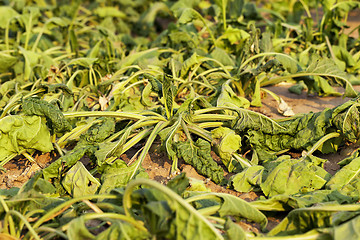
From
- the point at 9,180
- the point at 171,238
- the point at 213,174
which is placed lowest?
the point at 9,180

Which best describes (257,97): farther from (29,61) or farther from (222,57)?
(29,61)

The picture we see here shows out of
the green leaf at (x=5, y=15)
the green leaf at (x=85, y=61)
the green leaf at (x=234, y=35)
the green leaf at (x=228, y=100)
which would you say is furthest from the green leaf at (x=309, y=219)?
the green leaf at (x=5, y=15)

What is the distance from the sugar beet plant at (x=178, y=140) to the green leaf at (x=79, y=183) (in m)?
0.01

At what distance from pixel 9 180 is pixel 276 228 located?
5.02 ft

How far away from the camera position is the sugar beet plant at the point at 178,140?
1.60 meters

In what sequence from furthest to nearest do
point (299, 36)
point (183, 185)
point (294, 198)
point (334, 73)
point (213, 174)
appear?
point (299, 36) → point (334, 73) → point (213, 174) → point (294, 198) → point (183, 185)

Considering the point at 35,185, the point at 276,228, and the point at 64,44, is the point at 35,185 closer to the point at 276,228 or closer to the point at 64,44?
the point at 276,228

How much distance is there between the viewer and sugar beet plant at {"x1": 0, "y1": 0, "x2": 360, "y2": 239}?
1601mm

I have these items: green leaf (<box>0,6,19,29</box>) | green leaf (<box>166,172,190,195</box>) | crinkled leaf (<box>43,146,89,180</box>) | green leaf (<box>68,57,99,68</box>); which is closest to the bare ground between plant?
crinkled leaf (<box>43,146,89,180</box>)

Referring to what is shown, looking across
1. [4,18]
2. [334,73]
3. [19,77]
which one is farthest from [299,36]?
[4,18]

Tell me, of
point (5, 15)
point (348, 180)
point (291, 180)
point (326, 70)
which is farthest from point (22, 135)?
point (5, 15)

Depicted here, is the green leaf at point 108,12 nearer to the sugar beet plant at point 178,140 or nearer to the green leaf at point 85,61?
the sugar beet plant at point 178,140

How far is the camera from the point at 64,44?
484 centimetres

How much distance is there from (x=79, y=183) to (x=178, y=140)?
26.1 inches
